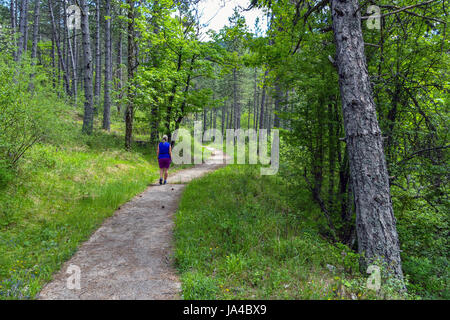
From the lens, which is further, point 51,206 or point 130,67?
point 130,67

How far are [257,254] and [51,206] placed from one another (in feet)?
17.2

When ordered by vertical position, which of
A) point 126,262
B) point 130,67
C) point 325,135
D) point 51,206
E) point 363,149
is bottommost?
point 126,262

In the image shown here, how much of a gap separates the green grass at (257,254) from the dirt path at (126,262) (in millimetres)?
319

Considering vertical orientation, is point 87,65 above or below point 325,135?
above

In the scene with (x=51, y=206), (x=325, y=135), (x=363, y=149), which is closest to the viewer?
(x=363, y=149)

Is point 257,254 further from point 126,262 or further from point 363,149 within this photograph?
point 363,149

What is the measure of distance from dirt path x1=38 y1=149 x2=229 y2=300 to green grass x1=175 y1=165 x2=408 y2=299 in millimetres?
319

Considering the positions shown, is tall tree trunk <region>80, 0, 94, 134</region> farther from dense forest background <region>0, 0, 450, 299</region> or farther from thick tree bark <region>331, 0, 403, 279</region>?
thick tree bark <region>331, 0, 403, 279</region>

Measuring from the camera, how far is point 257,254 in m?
4.24

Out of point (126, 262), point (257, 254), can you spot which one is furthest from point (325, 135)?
point (126, 262)
